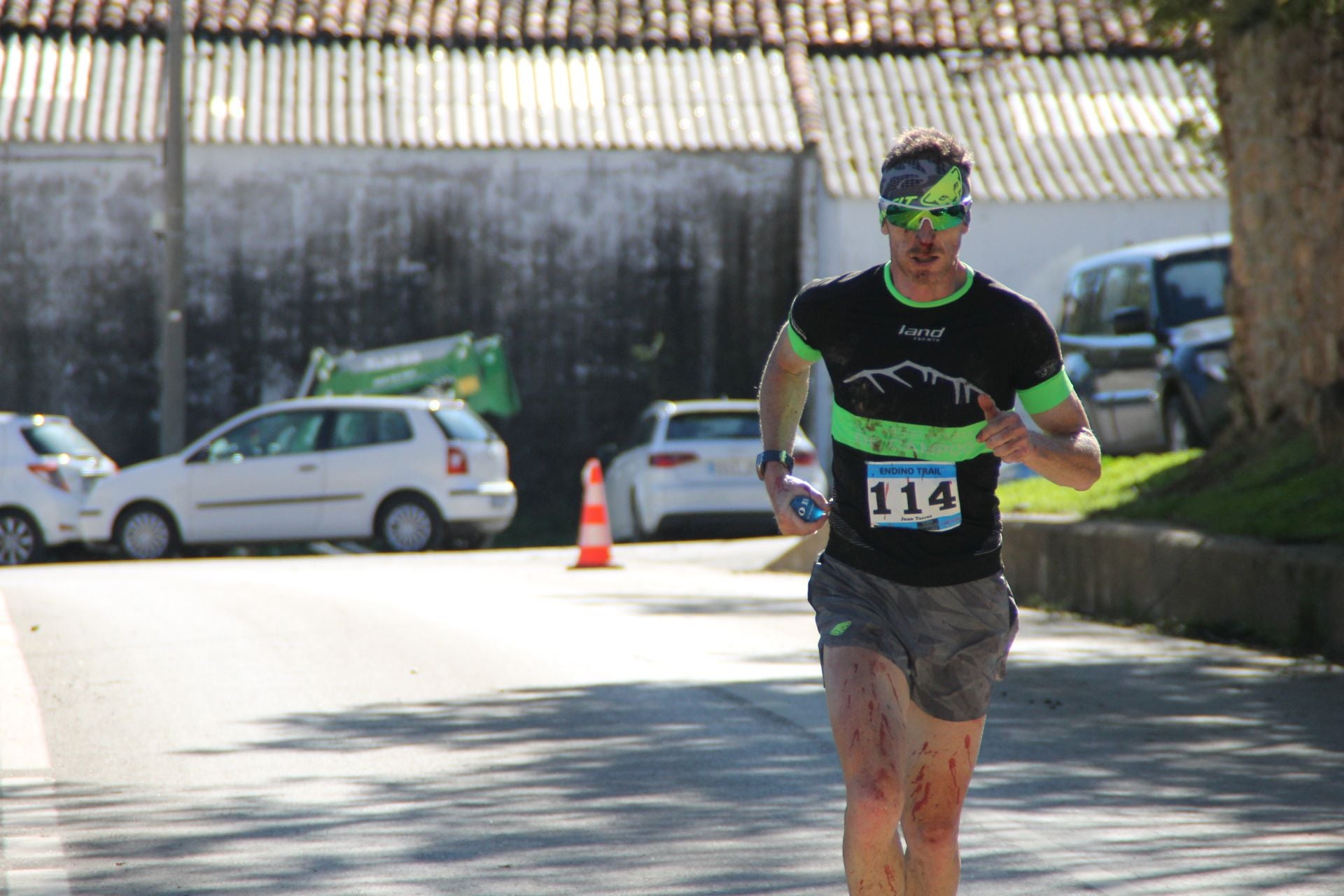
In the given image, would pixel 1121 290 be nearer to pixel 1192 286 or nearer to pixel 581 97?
pixel 1192 286

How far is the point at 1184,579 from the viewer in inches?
429

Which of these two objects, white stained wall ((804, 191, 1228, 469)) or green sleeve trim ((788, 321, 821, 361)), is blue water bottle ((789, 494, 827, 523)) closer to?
green sleeve trim ((788, 321, 821, 361))

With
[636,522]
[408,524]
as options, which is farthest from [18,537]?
[636,522]

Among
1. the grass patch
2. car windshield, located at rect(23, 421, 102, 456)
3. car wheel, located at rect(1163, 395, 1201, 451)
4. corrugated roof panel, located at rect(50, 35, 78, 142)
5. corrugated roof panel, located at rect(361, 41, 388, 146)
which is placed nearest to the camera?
the grass patch

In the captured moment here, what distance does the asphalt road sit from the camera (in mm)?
5277

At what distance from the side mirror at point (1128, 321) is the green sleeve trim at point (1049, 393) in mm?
12014

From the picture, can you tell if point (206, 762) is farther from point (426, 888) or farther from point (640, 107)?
point (640, 107)

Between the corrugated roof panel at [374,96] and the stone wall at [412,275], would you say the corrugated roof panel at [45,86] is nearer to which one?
the stone wall at [412,275]

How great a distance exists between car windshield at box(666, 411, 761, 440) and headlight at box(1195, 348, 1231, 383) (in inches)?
198

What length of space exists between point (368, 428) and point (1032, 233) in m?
12.4

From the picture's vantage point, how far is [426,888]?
16.6ft

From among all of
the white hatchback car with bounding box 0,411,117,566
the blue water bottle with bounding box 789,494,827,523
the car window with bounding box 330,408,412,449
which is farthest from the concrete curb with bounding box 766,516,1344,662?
the white hatchback car with bounding box 0,411,117,566

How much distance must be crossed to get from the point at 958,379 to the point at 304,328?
2416cm

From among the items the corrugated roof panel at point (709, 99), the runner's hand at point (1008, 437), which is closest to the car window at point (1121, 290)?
the corrugated roof panel at point (709, 99)
